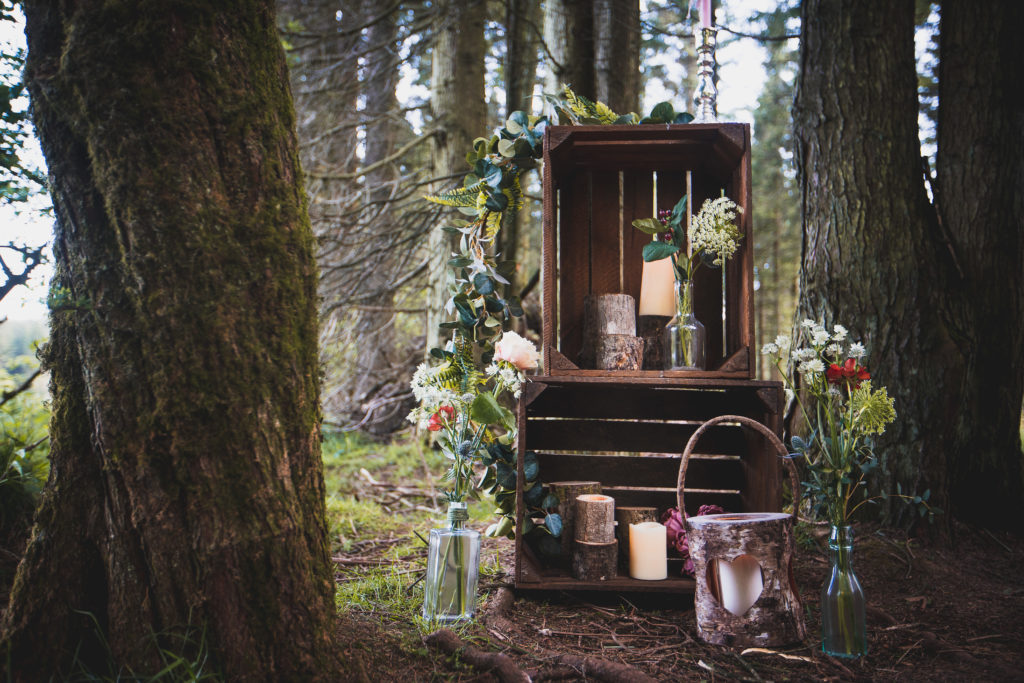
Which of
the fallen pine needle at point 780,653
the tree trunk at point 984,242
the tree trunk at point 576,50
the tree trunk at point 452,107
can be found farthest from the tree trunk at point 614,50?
the fallen pine needle at point 780,653

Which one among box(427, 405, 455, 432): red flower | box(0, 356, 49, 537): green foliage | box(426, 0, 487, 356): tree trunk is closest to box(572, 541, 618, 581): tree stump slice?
box(427, 405, 455, 432): red flower

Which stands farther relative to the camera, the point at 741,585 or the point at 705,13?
the point at 705,13

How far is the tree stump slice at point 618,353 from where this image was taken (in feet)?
7.65

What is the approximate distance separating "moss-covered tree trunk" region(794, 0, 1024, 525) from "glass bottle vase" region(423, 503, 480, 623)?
1754 millimetres

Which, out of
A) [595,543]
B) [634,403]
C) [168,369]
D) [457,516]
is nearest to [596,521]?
[595,543]

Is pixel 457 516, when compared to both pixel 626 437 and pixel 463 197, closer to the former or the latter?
pixel 626 437

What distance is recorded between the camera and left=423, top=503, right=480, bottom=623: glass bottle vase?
1954 mm

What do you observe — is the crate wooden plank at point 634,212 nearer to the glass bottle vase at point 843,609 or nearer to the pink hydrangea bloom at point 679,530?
the pink hydrangea bloom at point 679,530

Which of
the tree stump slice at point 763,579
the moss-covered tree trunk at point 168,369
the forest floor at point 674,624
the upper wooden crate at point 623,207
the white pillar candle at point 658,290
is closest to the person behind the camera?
the moss-covered tree trunk at point 168,369

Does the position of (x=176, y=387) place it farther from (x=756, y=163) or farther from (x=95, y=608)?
(x=756, y=163)

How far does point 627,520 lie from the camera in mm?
2318

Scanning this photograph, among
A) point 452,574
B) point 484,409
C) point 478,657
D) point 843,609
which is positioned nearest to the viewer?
point 478,657

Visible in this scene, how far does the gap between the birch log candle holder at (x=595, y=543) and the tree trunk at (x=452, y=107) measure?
2363 mm

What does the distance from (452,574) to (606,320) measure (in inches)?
40.9
